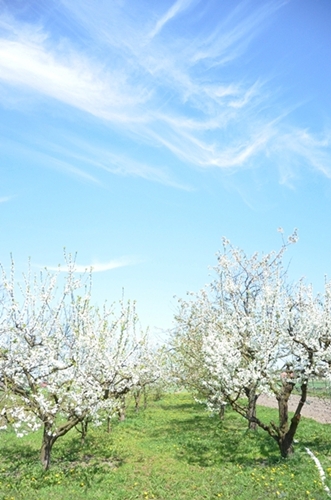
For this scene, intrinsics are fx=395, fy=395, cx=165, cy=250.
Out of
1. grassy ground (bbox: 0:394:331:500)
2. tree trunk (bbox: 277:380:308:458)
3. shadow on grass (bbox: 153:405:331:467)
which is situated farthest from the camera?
shadow on grass (bbox: 153:405:331:467)

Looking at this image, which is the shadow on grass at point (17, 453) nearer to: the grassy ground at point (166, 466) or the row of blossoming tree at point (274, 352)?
the grassy ground at point (166, 466)

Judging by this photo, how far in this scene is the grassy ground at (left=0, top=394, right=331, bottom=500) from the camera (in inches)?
498

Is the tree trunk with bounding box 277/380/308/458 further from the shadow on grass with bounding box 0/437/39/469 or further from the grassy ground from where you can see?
the shadow on grass with bounding box 0/437/39/469

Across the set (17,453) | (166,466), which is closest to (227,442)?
(166,466)

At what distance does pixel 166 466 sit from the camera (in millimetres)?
15641

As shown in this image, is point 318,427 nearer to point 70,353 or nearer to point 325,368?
point 325,368

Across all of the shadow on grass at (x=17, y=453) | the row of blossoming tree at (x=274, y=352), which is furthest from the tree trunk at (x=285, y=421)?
the shadow on grass at (x=17, y=453)

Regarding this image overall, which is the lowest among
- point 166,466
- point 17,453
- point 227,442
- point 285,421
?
point 17,453

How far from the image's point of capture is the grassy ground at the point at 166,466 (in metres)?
12.7

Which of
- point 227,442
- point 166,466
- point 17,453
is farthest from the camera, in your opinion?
point 227,442

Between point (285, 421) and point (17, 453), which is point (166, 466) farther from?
point (17, 453)

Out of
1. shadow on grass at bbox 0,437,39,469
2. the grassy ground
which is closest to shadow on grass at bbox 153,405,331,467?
the grassy ground

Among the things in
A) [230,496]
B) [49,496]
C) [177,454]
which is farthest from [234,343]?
[49,496]

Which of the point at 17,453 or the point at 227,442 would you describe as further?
the point at 227,442
